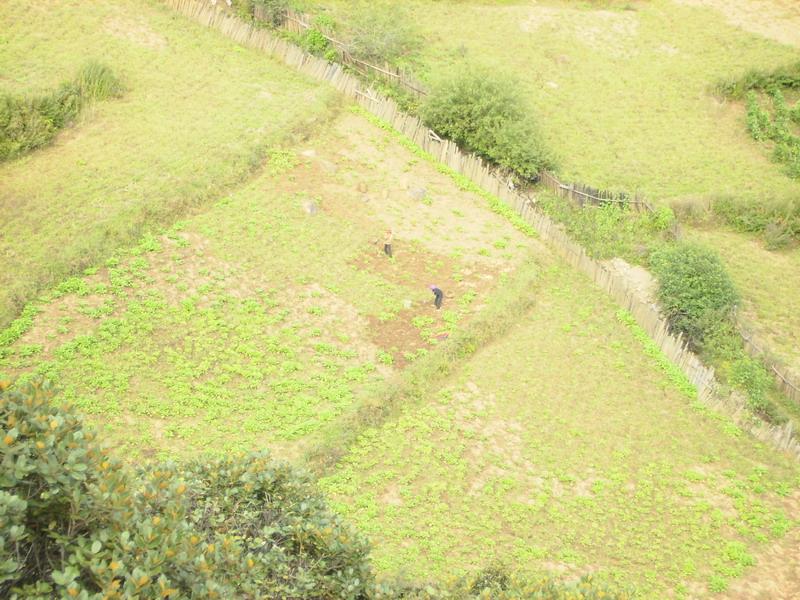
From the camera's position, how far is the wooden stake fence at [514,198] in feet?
55.3

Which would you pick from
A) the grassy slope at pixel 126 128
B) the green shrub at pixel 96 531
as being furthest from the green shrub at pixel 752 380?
the grassy slope at pixel 126 128

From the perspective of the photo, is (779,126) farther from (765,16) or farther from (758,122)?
(765,16)

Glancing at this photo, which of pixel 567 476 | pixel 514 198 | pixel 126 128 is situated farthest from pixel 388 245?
pixel 126 128

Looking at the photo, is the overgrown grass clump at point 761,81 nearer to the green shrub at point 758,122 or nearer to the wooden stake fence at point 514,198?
the green shrub at point 758,122

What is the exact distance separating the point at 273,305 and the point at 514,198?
7.01 m

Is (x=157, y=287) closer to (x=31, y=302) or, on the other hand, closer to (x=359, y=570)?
(x=31, y=302)

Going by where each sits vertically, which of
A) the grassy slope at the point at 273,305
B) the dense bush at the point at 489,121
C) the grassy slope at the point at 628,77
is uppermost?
the grassy slope at the point at 628,77

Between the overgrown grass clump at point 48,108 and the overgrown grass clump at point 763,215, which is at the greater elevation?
the overgrown grass clump at point 763,215

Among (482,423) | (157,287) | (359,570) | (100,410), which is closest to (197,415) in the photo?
(100,410)

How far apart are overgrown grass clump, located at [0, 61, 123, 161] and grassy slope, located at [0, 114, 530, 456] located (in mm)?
4588

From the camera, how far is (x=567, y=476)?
50.2 ft

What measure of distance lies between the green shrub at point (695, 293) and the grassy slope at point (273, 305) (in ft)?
11.9

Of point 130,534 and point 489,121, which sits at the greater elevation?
point 489,121

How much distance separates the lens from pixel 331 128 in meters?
23.0
